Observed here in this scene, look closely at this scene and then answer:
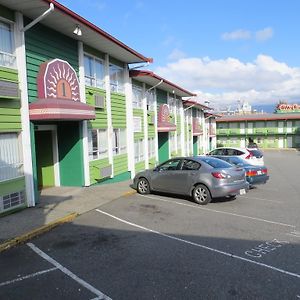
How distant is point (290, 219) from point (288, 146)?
56.7m

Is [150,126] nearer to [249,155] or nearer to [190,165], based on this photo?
[249,155]

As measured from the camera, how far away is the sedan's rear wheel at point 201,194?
435 inches

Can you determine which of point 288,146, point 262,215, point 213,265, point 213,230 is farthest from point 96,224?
point 288,146

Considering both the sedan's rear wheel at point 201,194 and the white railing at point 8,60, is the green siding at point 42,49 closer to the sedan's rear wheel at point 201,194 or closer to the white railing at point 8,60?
the white railing at point 8,60

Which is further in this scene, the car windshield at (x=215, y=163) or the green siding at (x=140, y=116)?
the green siding at (x=140, y=116)

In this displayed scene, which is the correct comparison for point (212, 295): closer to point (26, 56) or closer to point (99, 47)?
point (26, 56)

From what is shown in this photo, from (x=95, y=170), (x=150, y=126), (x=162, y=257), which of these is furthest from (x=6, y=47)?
(x=150, y=126)

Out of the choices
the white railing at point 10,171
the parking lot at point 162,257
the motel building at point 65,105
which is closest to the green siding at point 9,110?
the motel building at point 65,105

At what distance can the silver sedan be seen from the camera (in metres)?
10.9

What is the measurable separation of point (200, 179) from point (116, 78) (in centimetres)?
795

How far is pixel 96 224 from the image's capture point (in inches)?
343

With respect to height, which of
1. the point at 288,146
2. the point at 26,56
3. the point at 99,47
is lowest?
the point at 288,146

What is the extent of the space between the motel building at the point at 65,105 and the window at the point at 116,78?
5cm

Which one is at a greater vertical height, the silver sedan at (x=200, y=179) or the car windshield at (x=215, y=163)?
the car windshield at (x=215, y=163)
